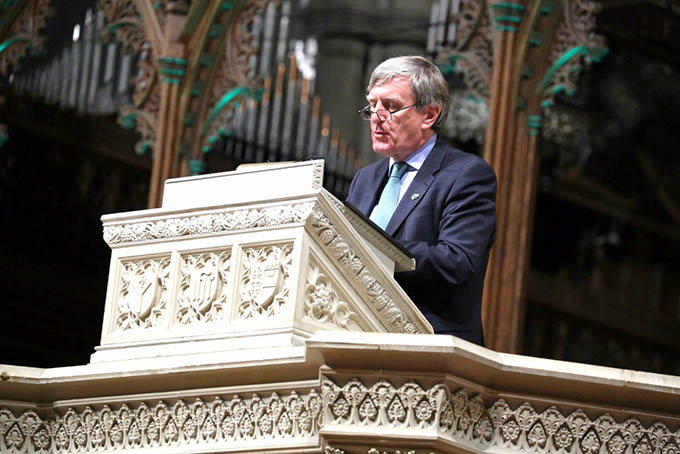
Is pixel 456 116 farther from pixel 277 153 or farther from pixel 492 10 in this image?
pixel 492 10

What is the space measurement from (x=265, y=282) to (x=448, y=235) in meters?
0.75

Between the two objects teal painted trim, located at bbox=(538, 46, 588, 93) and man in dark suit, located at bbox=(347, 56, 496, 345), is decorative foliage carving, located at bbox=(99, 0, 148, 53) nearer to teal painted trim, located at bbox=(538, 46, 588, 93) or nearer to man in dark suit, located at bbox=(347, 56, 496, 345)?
teal painted trim, located at bbox=(538, 46, 588, 93)

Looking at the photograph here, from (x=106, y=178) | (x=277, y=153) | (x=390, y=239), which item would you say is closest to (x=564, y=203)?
(x=277, y=153)

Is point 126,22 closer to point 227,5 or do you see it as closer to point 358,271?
point 227,5

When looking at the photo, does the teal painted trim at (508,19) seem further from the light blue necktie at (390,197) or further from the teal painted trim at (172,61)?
the light blue necktie at (390,197)

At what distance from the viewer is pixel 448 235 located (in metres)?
4.65

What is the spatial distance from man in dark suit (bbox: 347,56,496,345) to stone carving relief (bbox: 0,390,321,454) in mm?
714

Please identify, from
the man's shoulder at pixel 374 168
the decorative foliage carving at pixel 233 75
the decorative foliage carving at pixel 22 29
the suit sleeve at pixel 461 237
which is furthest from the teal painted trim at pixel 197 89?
the suit sleeve at pixel 461 237

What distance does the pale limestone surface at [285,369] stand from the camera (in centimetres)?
379

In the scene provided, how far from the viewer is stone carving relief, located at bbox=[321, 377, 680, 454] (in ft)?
12.4

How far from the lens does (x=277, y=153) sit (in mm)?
14023

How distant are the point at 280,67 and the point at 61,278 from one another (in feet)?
12.0

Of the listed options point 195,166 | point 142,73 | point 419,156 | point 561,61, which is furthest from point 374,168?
point 142,73

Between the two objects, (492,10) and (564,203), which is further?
(564,203)
